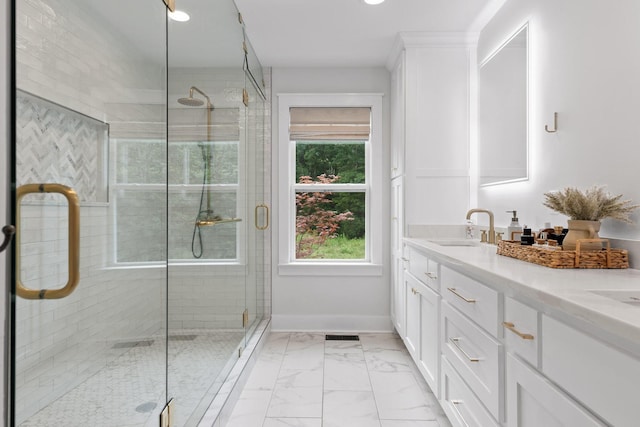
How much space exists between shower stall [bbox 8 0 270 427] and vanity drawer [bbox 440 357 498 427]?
1084mm

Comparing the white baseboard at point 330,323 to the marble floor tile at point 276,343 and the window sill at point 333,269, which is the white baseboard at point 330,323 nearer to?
the marble floor tile at point 276,343

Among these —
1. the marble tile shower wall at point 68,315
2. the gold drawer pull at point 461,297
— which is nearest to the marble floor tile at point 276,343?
the gold drawer pull at point 461,297

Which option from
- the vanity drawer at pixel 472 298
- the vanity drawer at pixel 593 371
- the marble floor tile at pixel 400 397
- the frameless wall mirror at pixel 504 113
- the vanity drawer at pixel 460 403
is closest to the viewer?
the vanity drawer at pixel 593 371

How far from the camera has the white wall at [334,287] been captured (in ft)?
12.1

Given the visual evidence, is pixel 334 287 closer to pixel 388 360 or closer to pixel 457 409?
pixel 388 360

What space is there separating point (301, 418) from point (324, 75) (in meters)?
2.80

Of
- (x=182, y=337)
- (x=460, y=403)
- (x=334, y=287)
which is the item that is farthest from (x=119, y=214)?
(x=334, y=287)

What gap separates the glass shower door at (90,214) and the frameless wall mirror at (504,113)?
1.91 m

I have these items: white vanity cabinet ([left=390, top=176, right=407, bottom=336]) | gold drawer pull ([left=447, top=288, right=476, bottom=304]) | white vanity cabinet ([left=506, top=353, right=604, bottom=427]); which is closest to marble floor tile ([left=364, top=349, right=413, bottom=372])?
white vanity cabinet ([left=390, top=176, right=407, bottom=336])

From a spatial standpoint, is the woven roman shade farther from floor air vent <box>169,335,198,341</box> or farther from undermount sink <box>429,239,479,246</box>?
floor air vent <box>169,335,198,341</box>

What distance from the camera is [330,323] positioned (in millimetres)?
3691

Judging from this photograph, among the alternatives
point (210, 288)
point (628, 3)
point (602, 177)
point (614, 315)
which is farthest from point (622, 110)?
point (210, 288)

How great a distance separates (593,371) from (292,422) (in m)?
1.60

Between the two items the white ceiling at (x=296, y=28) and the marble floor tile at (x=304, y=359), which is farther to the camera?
the marble floor tile at (x=304, y=359)
